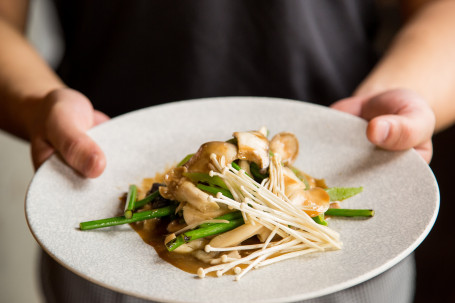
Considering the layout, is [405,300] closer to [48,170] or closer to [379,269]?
[379,269]

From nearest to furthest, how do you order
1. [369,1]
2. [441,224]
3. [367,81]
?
[367,81] → [369,1] → [441,224]

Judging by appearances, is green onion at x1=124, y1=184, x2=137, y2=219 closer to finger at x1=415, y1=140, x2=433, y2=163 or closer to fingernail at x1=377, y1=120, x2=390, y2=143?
fingernail at x1=377, y1=120, x2=390, y2=143

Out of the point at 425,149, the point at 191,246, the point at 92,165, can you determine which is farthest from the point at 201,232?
the point at 425,149

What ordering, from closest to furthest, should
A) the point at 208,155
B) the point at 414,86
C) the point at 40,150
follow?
the point at 208,155, the point at 40,150, the point at 414,86

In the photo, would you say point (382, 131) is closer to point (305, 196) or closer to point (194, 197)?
point (305, 196)

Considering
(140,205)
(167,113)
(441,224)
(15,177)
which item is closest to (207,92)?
(167,113)
